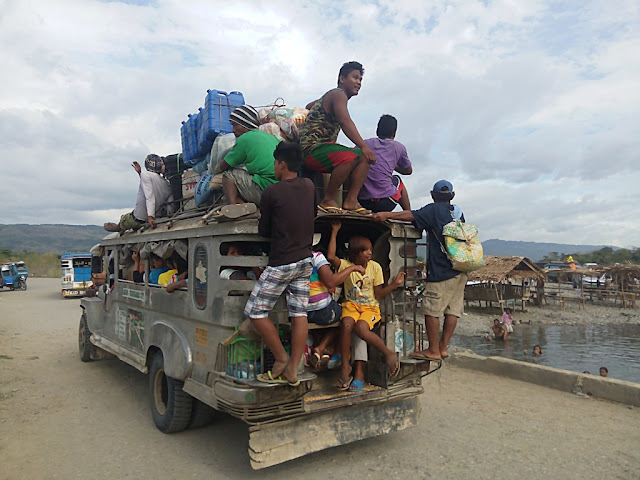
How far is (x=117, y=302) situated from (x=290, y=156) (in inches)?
163

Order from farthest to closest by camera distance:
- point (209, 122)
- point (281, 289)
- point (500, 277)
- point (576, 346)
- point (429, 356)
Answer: point (500, 277)
point (576, 346)
point (209, 122)
point (429, 356)
point (281, 289)

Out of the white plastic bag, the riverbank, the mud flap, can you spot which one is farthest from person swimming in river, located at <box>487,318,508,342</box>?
the white plastic bag

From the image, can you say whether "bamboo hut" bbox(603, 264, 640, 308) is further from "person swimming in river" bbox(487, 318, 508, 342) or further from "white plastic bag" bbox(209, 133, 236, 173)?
"white plastic bag" bbox(209, 133, 236, 173)

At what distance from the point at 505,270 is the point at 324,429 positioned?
2300cm

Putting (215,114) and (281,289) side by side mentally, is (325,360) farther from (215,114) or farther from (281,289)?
(215,114)

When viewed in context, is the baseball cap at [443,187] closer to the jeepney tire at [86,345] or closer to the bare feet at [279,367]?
the bare feet at [279,367]

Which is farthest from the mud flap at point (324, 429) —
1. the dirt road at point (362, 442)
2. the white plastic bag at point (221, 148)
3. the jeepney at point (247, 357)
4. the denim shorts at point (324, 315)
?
the white plastic bag at point (221, 148)

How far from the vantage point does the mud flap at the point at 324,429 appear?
357 centimetres

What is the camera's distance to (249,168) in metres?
4.34

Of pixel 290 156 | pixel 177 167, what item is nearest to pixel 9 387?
pixel 177 167

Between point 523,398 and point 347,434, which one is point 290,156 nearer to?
point 347,434

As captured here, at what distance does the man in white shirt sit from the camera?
6.10m

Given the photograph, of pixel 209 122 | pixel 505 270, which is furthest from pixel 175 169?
pixel 505 270

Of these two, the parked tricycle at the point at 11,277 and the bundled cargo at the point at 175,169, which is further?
the parked tricycle at the point at 11,277
